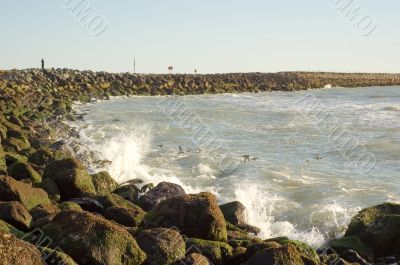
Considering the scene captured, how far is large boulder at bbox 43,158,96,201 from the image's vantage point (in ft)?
26.3

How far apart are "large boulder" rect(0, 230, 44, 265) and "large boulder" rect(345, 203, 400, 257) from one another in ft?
14.6

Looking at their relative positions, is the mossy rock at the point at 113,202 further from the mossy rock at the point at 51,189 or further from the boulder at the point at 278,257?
the boulder at the point at 278,257

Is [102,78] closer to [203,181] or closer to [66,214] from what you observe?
[203,181]

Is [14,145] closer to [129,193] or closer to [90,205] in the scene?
[129,193]

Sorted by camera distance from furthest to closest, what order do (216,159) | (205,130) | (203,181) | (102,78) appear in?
(102,78)
(205,130)
(216,159)
(203,181)

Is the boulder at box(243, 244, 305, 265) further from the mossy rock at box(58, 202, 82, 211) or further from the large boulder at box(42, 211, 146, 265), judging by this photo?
the mossy rock at box(58, 202, 82, 211)

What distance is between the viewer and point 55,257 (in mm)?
4410

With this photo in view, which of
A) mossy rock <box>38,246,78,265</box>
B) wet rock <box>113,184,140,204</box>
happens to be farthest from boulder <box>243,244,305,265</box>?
wet rock <box>113,184,140,204</box>

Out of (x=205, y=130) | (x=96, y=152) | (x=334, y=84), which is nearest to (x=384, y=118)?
(x=205, y=130)

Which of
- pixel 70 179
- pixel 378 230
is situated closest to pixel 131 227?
pixel 70 179

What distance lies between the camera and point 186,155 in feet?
46.2

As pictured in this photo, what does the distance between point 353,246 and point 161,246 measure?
2634 millimetres

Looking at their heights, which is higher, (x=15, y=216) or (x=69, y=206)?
(x=15, y=216)

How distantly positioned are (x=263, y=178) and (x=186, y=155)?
3.19 m
